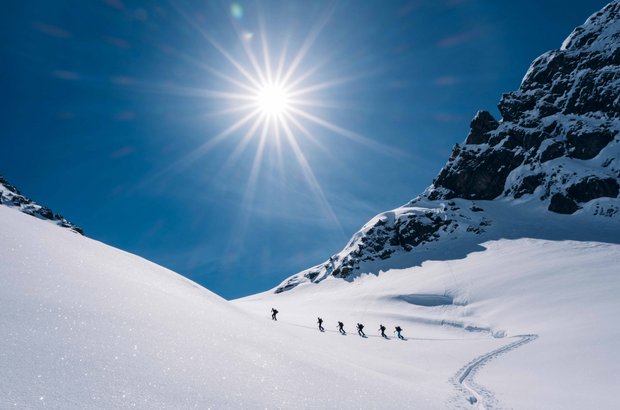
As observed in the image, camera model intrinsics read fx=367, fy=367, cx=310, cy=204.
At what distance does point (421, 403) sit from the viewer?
28.9ft

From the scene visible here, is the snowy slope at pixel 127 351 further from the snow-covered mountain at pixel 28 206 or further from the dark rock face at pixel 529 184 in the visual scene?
the snow-covered mountain at pixel 28 206

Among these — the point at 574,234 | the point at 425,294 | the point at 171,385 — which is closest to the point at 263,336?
the point at 171,385

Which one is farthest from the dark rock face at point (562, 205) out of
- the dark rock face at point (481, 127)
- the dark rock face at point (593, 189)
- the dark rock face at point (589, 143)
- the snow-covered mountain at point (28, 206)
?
the snow-covered mountain at point (28, 206)

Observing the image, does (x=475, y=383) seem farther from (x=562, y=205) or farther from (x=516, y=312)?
(x=562, y=205)

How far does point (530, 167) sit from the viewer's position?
370 feet

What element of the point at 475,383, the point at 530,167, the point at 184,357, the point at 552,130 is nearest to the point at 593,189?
the point at 530,167

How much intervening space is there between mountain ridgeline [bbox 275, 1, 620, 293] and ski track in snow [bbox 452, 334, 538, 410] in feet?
211

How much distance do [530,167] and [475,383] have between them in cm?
11784

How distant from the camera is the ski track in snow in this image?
1090 cm

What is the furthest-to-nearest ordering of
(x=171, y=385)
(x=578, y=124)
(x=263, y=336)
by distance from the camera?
(x=578, y=124), (x=263, y=336), (x=171, y=385)

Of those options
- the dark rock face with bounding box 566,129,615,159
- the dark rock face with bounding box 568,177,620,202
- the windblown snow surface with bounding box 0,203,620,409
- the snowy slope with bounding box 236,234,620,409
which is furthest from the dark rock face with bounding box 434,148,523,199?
the windblown snow surface with bounding box 0,203,620,409

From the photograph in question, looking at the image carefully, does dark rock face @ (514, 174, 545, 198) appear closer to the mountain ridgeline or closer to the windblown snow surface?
the mountain ridgeline

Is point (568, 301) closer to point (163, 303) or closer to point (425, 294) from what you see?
point (425, 294)

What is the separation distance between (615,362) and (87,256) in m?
21.0
